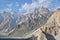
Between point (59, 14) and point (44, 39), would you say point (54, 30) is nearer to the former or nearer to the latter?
point (59, 14)

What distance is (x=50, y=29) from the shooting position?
331 feet

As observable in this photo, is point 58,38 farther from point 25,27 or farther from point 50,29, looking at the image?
point 25,27

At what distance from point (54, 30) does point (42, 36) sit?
4246 cm

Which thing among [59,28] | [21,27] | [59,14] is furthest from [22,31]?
[59,28]

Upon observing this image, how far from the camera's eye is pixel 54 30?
9569cm

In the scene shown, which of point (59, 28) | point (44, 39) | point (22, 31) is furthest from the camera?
point (22, 31)

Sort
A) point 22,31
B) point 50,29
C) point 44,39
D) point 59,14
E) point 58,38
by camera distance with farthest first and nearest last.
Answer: point 22,31 → point 59,14 → point 50,29 → point 58,38 → point 44,39

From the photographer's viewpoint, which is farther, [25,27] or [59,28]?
[25,27]

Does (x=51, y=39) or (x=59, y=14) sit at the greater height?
(x=59, y=14)

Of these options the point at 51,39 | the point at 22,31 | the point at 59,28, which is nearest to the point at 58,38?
the point at 51,39

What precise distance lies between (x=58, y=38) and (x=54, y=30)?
126 ft

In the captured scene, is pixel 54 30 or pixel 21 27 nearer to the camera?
pixel 54 30

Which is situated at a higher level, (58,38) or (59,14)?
(59,14)

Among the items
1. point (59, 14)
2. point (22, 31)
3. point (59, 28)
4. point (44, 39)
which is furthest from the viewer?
point (22, 31)
